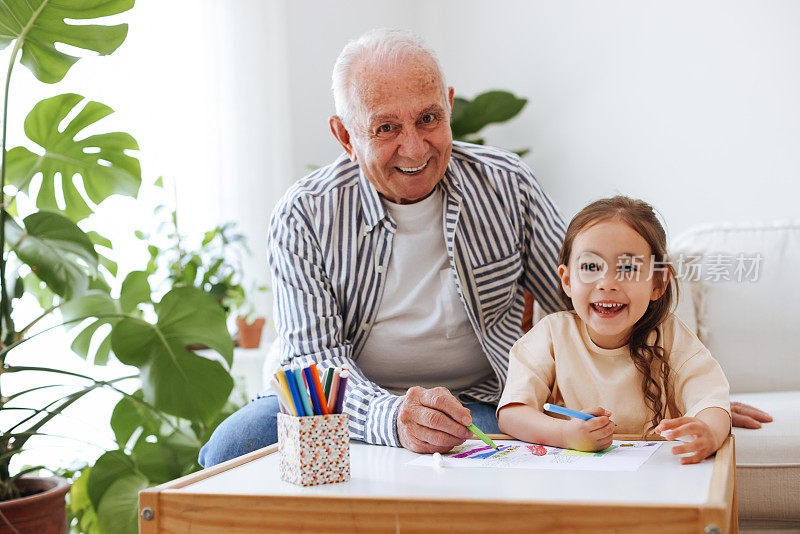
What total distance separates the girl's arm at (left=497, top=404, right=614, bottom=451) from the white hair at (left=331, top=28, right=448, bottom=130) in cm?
64

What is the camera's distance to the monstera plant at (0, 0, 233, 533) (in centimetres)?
157

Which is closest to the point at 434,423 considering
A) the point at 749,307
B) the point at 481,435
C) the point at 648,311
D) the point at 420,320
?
the point at 481,435

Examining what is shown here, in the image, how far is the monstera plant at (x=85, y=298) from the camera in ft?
5.14

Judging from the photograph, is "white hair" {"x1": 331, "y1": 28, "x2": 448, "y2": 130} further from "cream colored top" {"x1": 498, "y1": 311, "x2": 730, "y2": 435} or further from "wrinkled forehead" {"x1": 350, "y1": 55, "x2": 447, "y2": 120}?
"cream colored top" {"x1": 498, "y1": 311, "x2": 730, "y2": 435}

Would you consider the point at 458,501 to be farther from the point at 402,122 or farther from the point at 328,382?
the point at 402,122

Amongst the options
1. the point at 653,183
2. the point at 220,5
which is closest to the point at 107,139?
the point at 220,5

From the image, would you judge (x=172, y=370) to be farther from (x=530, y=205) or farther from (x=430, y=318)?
(x=530, y=205)

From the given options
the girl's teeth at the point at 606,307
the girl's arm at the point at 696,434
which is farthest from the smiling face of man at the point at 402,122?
the girl's arm at the point at 696,434

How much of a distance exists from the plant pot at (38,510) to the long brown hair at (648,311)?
112 cm

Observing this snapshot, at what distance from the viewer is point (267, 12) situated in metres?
3.21

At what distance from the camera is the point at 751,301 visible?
202 centimetres

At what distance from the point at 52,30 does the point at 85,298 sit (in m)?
0.60

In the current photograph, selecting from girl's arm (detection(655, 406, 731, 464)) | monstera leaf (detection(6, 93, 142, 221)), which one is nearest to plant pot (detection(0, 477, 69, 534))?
monstera leaf (detection(6, 93, 142, 221))

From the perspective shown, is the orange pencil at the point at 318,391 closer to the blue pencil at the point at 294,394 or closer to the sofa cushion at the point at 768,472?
the blue pencil at the point at 294,394
